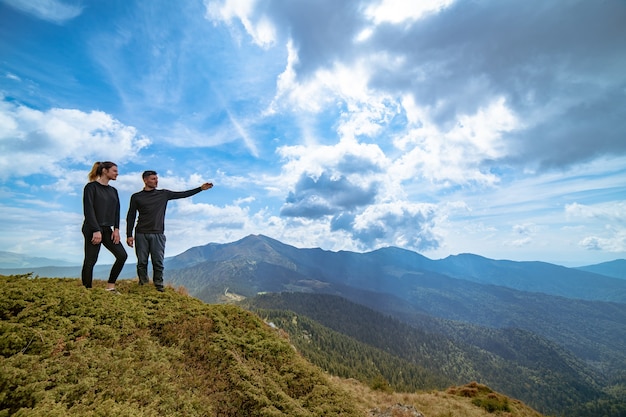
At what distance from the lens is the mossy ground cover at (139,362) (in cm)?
358

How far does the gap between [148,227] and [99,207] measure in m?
1.50

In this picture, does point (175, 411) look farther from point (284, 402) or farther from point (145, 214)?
point (145, 214)

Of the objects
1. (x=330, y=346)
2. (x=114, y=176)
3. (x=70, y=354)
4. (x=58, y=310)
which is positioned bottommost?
(x=330, y=346)

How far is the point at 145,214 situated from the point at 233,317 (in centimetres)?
438

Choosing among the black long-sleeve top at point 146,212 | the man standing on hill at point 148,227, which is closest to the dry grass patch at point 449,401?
the man standing on hill at point 148,227

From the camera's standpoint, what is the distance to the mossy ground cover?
358cm

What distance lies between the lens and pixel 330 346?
164125 mm

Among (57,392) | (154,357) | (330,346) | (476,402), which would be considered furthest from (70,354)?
(330,346)

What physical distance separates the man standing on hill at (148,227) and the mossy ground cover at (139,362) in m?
1.88

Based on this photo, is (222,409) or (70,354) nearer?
(70,354)

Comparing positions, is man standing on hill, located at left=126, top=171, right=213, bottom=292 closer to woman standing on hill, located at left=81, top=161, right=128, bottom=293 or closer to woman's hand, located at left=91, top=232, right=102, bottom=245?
woman standing on hill, located at left=81, top=161, right=128, bottom=293

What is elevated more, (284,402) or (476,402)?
(284,402)

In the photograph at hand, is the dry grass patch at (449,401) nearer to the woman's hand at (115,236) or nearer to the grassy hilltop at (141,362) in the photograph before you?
the grassy hilltop at (141,362)

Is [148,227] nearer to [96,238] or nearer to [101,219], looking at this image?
[101,219]
